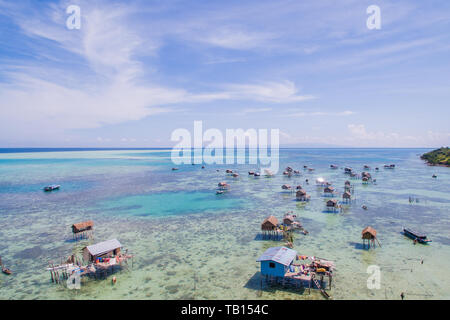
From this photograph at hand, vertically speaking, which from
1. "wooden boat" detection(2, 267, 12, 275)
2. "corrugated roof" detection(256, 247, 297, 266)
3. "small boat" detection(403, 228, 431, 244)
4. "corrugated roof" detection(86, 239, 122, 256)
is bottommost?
"wooden boat" detection(2, 267, 12, 275)

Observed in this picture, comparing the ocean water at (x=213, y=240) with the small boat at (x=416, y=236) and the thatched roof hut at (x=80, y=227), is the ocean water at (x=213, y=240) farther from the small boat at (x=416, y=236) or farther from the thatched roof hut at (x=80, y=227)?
the thatched roof hut at (x=80, y=227)

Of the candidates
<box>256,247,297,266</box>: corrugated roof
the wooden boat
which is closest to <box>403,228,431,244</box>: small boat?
<box>256,247,297,266</box>: corrugated roof

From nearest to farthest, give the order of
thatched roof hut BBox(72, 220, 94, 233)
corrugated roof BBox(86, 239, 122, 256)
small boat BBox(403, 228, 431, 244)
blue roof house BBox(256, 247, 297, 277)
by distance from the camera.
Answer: blue roof house BBox(256, 247, 297, 277), corrugated roof BBox(86, 239, 122, 256), small boat BBox(403, 228, 431, 244), thatched roof hut BBox(72, 220, 94, 233)

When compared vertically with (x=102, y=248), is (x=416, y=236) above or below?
below

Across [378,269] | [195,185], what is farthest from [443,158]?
[378,269]

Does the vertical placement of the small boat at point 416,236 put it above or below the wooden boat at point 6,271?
above

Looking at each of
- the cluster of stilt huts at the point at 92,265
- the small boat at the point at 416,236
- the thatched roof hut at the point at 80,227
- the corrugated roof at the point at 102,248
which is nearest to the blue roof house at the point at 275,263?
the cluster of stilt huts at the point at 92,265

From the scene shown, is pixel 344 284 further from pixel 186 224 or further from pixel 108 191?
pixel 108 191

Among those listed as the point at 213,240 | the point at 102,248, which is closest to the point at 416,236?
the point at 213,240

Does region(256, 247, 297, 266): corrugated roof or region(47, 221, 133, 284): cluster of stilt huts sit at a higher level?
region(256, 247, 297, 266): corrugated roof

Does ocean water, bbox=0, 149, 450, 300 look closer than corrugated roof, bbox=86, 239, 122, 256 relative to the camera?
Yes

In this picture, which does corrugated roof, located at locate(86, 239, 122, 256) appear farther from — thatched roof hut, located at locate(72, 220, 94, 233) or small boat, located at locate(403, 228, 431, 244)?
small boat, located at locate(403, 228, 431, 244)

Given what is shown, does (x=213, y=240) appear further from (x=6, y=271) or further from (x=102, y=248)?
(x=6, y=271)

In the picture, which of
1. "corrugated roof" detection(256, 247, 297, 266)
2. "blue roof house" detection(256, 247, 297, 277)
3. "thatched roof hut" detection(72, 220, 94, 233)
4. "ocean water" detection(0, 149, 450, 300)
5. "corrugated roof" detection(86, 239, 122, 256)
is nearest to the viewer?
"ocean water" detection(0, 149, 450, 300)
